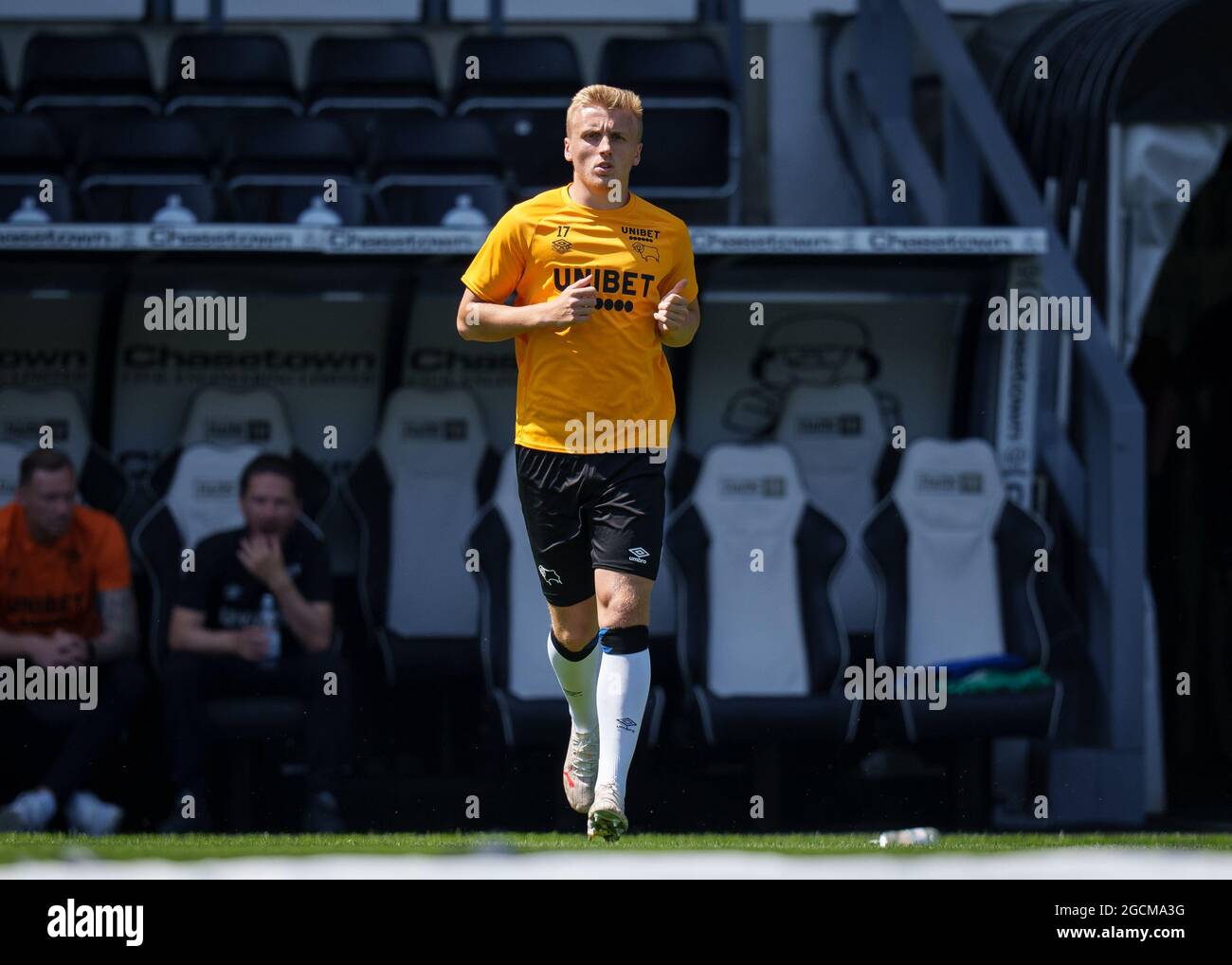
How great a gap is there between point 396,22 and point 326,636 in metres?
4.33

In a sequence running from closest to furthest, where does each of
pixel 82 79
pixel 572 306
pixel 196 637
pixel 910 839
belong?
1. pixel 572 306
2. pixel 910 839
3. pixel 196 637
4. pixel 82 79

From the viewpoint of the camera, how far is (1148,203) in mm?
9164

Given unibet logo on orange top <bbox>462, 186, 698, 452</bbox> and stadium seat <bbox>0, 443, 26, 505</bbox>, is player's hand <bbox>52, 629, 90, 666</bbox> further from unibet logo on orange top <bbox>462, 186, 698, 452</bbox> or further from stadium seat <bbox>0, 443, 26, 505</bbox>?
unibet logo on orange top <bbox>462, 186, 698, 452</bbox>

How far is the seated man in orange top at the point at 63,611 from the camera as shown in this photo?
7.88 m

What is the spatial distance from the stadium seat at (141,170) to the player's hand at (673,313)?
460cm

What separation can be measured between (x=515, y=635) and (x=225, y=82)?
3485 millimetres

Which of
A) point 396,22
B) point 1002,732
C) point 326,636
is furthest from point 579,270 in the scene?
point 396,22

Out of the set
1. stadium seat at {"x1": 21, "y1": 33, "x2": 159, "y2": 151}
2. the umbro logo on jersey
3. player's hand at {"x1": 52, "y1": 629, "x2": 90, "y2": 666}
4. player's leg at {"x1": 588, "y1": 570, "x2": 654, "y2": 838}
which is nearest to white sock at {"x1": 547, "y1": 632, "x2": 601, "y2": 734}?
player's leg at {"x1": 588, "y1": 570, "x2": 654, "y2": 838}

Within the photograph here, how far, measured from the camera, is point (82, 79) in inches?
399

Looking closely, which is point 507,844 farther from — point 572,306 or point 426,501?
point 426,501

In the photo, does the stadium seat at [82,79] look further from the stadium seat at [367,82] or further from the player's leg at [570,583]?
the player's leg at [570,583]

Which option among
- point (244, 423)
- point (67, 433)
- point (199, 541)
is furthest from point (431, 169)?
point (199, 541)

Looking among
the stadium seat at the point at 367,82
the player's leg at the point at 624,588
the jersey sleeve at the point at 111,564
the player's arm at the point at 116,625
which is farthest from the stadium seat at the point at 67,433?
the player's leg at the point at 624,588
